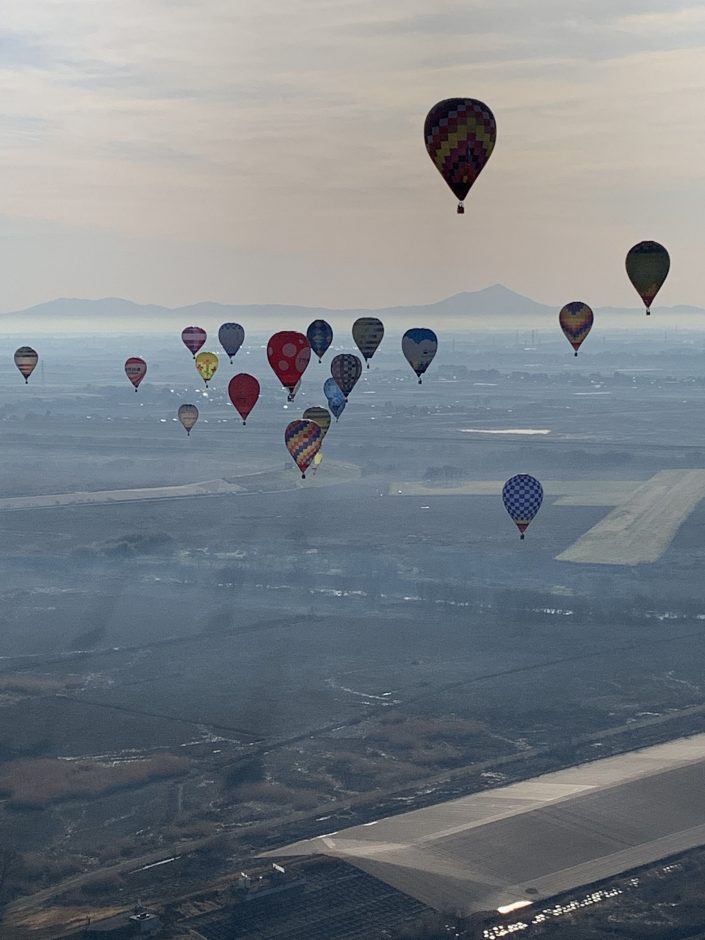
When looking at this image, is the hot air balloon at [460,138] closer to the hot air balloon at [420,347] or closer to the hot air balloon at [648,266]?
the hot air balloon at [648,266]

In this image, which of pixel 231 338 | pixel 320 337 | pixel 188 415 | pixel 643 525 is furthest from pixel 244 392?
pixel 188 415

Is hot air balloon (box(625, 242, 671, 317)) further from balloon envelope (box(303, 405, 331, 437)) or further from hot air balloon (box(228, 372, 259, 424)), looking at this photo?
hot air balloon (box(228, 372, 259, 424))

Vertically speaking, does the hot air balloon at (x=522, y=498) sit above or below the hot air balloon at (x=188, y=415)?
below

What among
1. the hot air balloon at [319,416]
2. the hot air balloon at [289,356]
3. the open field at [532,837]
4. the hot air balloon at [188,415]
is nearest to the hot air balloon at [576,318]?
the hot air balloon at [319,416]

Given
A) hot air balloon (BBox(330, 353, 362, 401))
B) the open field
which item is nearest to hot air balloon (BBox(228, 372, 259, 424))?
hot air balloon (BBox(330, 353, 362, 401))

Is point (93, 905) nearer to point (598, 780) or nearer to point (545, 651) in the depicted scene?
point (598, 780)

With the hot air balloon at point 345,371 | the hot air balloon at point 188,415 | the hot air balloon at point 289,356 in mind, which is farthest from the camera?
the hot air balloon at point 188,415
